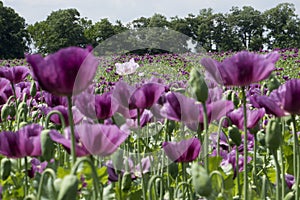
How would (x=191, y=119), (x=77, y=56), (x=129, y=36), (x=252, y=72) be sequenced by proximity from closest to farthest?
(x=77, y=56) < (x=252, y=72) < (x=191, y=119) < (x=129, y=36)

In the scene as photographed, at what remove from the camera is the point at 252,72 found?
1.30 metres

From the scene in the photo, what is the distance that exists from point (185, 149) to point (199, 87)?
28 centimetres

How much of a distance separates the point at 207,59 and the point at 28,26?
185 ft

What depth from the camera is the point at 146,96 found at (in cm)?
152

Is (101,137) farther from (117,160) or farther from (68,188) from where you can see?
(117,160)

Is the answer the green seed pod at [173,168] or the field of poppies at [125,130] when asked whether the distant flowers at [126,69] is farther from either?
the green seed pod at [173,168]

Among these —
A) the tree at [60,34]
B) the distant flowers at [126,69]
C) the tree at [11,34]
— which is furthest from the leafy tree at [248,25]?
the distant flowers at [126,69]

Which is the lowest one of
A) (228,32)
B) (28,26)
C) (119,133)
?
(119,133)

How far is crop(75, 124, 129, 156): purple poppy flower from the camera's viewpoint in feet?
3.65

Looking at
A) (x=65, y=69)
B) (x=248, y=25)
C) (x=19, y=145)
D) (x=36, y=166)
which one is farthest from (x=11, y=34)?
(x=65, y=69)

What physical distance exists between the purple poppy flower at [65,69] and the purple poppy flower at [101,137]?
0.13 m

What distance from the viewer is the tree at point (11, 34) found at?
48.8 metres

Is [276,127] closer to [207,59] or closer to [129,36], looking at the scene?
[207,59]

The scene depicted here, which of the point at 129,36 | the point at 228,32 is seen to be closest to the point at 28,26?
the point at 228,32
